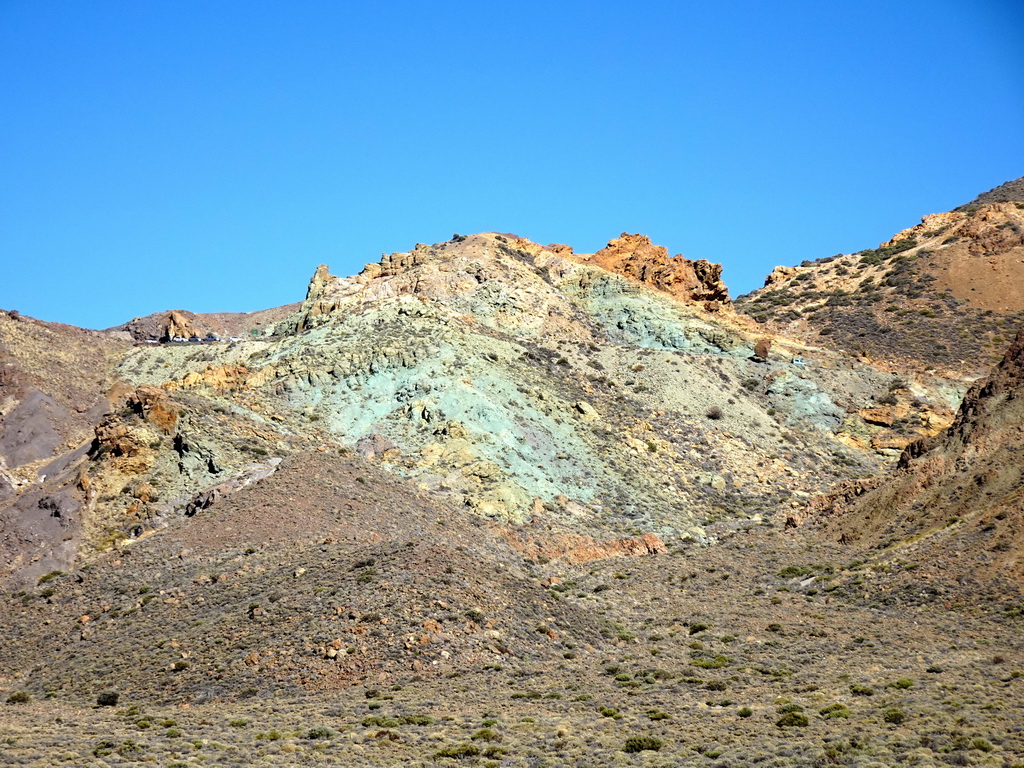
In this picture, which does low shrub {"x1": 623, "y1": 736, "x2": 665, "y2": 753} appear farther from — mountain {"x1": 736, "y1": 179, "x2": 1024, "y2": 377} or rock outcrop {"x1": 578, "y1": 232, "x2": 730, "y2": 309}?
mountain {"x1": 736, "y1": 179, "x2": 1024, "y2": 377}

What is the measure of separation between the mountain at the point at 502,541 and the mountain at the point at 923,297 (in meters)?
6.20

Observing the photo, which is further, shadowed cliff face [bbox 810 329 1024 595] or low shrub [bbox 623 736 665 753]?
shadowed cliff face [bbox 810 329 1024 595]

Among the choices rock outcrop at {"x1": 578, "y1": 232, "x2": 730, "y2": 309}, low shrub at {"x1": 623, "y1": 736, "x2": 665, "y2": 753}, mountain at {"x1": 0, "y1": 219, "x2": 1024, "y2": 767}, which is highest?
rock outcrop at {"x1": 578, "y1": 232, "x2": 730, "y2": 309}

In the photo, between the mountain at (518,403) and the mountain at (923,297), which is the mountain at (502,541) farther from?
the mountain at (923,297)

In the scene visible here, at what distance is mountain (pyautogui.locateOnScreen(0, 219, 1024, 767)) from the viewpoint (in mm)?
25750

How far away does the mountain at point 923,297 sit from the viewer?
78625 millimetres

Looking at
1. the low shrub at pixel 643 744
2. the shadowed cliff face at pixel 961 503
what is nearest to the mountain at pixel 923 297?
the shadowed cliff face at pixel 961 503

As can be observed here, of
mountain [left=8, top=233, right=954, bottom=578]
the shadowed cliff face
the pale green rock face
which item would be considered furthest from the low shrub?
mountain [left=8, top=233, right=954, bottom=578]

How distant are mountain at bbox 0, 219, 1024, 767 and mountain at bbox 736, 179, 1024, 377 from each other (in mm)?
6198

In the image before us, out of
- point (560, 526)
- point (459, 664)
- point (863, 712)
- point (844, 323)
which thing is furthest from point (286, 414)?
point (844, 323)

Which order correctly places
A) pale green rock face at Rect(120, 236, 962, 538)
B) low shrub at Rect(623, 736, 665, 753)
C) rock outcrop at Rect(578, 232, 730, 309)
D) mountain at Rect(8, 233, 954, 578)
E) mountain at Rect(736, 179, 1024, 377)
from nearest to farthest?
low shrub at Rect(623, 736, 665, 753) → mountain at Rect(8, 233, 954, 578) → pale green rock face at Rect(120, 236, 962, 538) → rock outcrop at Rect(578, 232, 730, 309) → mountain at Rect(736, 179, 1024, 377)

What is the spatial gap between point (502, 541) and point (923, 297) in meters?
55.5

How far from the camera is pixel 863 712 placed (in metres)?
24.7

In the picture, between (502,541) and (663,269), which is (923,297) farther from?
(502,541)
